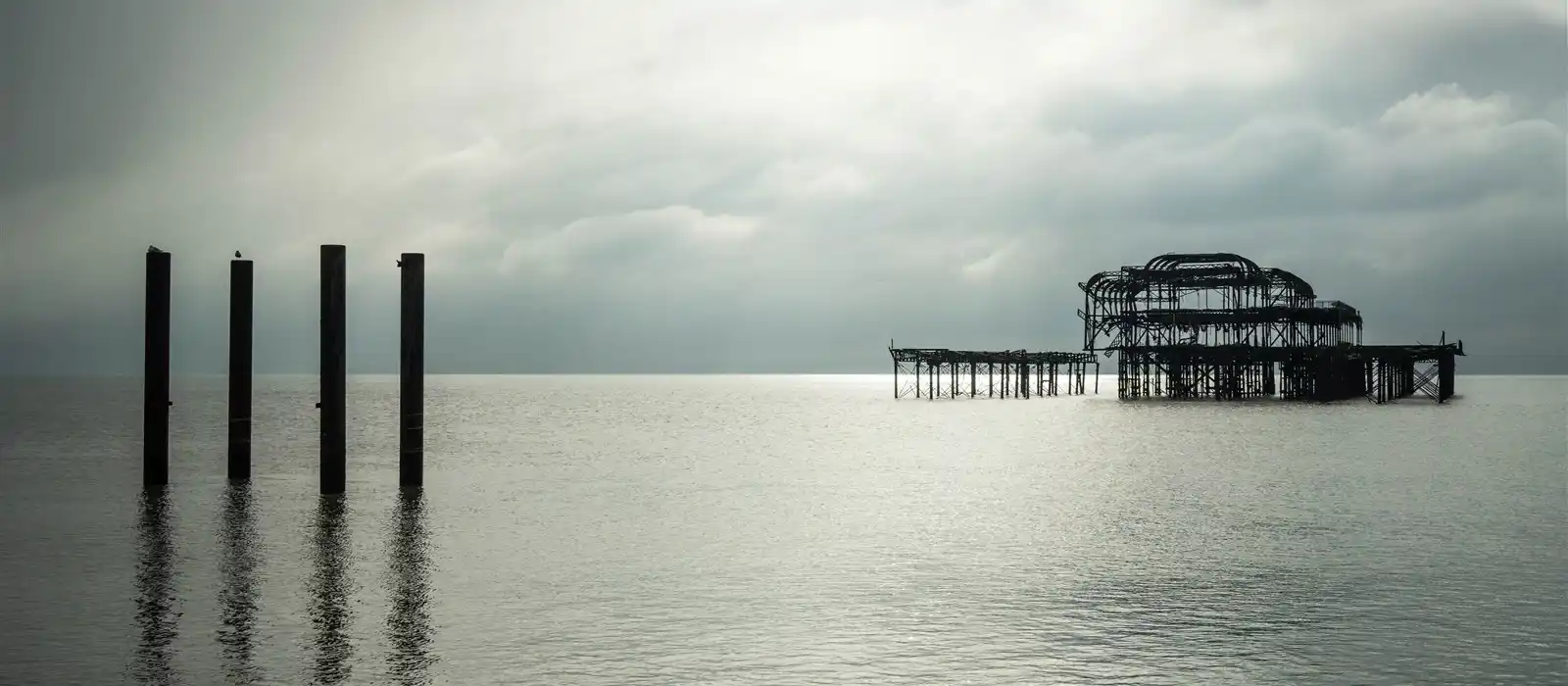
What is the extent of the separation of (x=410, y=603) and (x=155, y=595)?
13.1 feet

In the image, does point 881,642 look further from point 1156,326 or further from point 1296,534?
point 1156,326

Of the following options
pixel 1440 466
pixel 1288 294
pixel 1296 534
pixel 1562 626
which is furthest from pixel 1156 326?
pixel 1562 626

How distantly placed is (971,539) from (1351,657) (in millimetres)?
10694

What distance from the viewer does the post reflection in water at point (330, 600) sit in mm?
13984

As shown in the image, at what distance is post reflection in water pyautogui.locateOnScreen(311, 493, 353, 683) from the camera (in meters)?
14.0

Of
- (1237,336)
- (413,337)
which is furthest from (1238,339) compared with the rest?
(413,337)

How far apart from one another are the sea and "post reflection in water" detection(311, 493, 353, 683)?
9 centimetres

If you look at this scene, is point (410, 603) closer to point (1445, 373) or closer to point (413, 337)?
point (413, 337)

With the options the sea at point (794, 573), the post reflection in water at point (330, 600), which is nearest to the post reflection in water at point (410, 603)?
the sea at point (794, 573)

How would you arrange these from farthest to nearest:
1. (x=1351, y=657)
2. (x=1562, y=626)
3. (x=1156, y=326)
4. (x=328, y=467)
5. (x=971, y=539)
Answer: (x=1156, y=326)
(x=328, y=467)
(x=971, y=539)
(x=1562, y=626)
(x=1351, y=657)

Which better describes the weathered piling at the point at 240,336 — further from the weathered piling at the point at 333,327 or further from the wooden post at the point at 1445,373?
the wooden post at the point at 1445,373

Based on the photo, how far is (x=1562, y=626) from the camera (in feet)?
53.3

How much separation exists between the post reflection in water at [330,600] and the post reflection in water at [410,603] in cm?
56

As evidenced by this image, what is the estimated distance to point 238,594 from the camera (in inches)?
721
